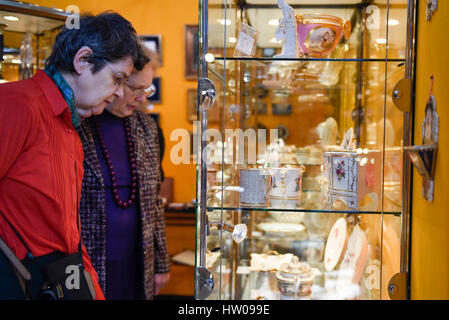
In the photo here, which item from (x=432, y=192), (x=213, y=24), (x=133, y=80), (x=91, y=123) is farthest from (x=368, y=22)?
(x=91, y=123)

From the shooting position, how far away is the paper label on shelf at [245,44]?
4.69 ft

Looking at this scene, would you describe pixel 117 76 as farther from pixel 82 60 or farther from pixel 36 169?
pixel 36 169

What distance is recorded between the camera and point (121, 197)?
6.06 feet

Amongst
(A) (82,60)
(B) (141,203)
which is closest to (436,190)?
(A) (82,60)

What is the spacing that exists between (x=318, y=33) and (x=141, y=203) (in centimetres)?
104

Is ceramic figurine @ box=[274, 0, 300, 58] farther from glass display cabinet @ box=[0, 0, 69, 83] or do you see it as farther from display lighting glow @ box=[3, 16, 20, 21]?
display lighting glow @ box=[3, 16, 20, 21]

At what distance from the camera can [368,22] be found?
168 cm

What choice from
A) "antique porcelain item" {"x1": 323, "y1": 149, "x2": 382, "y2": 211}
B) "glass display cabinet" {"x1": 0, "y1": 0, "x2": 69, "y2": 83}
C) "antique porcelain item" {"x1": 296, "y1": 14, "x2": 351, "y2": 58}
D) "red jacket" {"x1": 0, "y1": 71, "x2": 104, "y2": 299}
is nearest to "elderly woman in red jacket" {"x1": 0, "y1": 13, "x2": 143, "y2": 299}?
"red jacket" {"x1": 0, "y1": 71, "x2": 104, "y2": 299}

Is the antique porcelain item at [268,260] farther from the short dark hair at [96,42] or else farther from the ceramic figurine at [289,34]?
the short dark hair at [96,42]

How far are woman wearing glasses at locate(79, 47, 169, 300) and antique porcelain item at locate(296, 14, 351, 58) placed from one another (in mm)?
761

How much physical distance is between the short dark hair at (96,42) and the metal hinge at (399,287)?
1055mm
